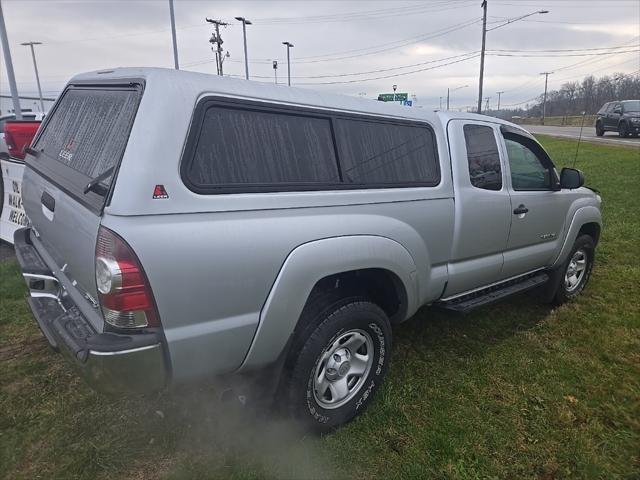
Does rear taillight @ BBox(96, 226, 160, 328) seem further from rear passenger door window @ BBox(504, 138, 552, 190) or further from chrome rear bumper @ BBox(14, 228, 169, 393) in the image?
rear passenger door window @ BBox(504, 138, 552, 190)

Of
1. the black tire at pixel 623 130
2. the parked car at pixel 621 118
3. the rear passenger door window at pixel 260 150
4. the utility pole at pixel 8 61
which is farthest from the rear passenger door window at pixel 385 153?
the black tire at pixel 623 130

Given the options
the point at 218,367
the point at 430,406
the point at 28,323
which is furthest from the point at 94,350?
the point at 28,323

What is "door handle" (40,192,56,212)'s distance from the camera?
251 centimetres

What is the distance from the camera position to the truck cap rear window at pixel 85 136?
212 centimetres

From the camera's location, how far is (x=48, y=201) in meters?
2.60

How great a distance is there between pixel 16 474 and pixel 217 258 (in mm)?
1594

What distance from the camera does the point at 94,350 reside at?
192cm

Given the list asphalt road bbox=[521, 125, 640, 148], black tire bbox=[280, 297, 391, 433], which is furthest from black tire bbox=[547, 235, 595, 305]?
asphalt road bbox=[521, 125, 640, 148]

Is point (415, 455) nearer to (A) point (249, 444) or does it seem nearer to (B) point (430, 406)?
(B) point (430, 406)

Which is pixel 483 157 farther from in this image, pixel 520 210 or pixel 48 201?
pixel 48 201

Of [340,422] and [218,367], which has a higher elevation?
[218,367]

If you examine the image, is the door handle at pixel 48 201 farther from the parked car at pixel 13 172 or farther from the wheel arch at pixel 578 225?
the wheel arch at pixel 578 225

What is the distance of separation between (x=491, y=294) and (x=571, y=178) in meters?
1.39

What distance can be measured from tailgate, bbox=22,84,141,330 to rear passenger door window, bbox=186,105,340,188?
0.35 meters
